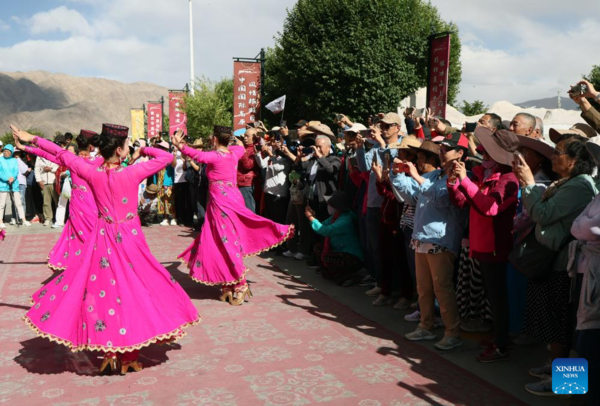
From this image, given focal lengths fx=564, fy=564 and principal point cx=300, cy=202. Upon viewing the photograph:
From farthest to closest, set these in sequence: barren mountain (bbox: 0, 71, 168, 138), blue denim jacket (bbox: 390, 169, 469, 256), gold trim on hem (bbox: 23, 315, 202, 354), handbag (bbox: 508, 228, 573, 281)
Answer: barren mountain (bbox: 0, 71, 168, 138) → blue denim jacket (bbox: 390, 169, 469, 256) → gold trim on hem (bbox: 23, 315, 202, 354) → handbag (bbox: 508, 228, 573, 281)

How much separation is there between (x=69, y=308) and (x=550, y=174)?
4.02m

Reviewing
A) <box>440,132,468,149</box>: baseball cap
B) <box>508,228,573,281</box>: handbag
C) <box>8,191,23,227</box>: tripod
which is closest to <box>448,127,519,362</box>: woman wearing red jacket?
<box>440,132,468,149</box>: baseball cap

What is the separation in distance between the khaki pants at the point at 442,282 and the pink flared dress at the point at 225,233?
89.8 inches

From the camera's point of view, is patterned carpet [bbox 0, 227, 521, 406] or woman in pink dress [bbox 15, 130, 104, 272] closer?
patterned carpet [bbox 0, 227, 521, 406]

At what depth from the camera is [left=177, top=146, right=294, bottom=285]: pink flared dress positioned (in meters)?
6.72

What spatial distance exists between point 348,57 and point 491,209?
2227 cm

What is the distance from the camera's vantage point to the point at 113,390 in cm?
423

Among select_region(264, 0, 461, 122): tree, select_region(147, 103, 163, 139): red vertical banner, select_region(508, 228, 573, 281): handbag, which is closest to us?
select_region(508, 228, 573, 281): handbag

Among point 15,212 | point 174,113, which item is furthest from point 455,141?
point 174,113

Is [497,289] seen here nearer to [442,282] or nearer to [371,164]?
[442,282]

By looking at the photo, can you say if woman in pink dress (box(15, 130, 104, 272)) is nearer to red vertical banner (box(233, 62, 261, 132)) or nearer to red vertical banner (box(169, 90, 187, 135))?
red vertical banner (box(233, 62, 261, 132))

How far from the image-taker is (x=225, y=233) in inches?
268

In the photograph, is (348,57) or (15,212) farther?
(348,57)

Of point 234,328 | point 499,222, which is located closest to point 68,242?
point 234,328
